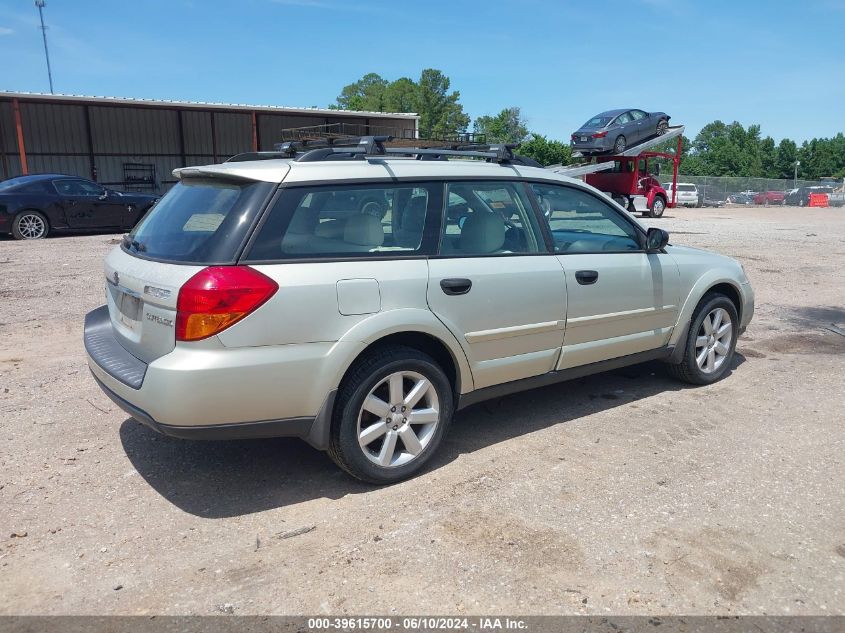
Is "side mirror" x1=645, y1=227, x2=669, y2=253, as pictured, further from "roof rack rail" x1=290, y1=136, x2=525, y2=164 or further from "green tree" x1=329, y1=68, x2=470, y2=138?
"green tree" x1=329, y1=68, x2=470, y2=138

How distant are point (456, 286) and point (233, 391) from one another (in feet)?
4.43

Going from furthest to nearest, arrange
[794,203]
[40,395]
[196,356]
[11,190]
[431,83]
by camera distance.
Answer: [431,83] < [794,203] < [11,190] < [40,395] < [196,356]

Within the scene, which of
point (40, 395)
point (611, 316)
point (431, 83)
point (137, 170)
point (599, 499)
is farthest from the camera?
point (431, 83)

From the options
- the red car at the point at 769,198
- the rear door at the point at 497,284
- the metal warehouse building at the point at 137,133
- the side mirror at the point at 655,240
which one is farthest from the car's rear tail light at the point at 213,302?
the red car at the point at 769,198

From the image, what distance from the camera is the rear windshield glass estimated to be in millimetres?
3299

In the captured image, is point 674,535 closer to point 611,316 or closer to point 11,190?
point 611,316

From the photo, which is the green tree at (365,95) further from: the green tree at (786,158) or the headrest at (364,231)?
the headrest at (364,231)

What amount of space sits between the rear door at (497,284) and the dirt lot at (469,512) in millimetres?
594

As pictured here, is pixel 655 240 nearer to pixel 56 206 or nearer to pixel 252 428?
pixel 252 428

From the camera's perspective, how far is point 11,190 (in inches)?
561

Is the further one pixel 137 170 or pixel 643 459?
pixel 137 170

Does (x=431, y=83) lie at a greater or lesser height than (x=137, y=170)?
greater

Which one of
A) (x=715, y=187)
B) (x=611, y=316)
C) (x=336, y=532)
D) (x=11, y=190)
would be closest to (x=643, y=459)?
(x=611, y=316)

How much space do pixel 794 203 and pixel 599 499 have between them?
59892mm
